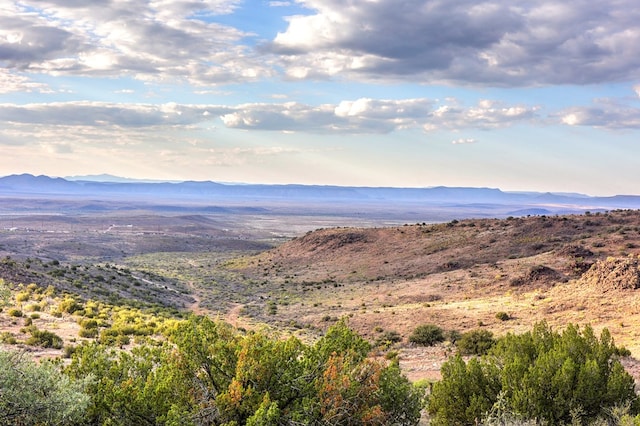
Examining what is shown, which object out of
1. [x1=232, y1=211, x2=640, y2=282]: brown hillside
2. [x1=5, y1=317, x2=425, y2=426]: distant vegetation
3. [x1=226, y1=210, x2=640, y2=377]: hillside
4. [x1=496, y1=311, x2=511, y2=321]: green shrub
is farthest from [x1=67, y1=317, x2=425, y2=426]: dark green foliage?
[x1=232, y1=211, x2=640, y2=282]: brown hillside

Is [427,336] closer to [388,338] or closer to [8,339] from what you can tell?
[388,338]

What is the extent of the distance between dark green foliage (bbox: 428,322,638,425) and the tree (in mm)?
6434

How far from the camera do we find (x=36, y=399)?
25.2ft

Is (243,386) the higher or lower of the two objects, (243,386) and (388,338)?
the higher

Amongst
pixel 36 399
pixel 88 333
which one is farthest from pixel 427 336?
pixel 36 399

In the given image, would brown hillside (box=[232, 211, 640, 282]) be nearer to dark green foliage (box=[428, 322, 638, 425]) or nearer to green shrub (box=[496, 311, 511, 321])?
green shrub (box=[496, 311, 511, 321])

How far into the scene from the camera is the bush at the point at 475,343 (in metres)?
20.0

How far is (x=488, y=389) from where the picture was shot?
9.98m

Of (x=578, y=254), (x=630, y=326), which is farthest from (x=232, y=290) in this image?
(x=630, y=326)

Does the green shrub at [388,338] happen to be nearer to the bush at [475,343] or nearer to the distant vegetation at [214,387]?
the bush at [475,343]

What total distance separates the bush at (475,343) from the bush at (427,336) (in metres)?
2.73

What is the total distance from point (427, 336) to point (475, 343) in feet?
12.5

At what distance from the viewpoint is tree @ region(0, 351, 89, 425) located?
7.61 metres

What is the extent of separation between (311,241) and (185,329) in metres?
68.8
